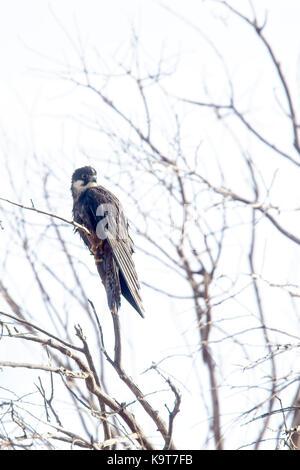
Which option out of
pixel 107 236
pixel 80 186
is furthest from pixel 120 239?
pixel 80 186

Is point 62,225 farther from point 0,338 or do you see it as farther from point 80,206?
point 0,338

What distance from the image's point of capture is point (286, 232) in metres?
4.95

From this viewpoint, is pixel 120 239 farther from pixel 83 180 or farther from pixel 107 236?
pixel 83 180

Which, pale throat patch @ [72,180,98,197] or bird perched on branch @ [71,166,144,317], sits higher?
pale throat patch @ [72,180,98,197]

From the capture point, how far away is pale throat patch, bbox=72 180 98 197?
562 cm

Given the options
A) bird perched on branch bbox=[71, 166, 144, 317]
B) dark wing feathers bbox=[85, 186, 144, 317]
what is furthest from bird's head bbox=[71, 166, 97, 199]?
dark wing feathers bbox=[85, 186, 144, 317]

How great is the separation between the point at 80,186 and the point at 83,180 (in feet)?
0.19

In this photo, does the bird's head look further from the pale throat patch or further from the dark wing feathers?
the dark wing feathers

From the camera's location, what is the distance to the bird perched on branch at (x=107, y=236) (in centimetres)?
471

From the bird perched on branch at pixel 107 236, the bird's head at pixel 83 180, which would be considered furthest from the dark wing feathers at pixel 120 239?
the bird's head at pixel 83 180

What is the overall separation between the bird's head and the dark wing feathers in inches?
4.2

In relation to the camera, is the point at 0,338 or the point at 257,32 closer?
the point at 0,338
